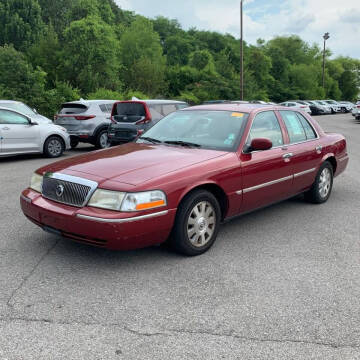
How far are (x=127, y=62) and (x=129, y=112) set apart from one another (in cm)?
3718

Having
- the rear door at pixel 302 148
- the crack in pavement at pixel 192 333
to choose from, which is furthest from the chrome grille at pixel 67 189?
the rear door at pixel 302 148

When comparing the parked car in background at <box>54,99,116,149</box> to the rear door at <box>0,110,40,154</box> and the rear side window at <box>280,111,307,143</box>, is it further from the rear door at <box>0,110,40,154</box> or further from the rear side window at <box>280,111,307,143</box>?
the rear side window at <box>280,111,307,143</box>

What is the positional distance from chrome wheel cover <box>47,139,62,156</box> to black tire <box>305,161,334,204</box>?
25.7 feet

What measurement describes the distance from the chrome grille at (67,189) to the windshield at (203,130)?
1.45 metres

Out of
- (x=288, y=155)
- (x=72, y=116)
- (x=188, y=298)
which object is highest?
(x=72, y=116)

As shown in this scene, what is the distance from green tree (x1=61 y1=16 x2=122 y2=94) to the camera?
3122 cm

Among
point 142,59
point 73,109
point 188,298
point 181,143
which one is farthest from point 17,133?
point 142,59

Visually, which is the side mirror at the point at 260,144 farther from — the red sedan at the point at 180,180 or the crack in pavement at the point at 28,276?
the crack in pavement at the point at 28,276

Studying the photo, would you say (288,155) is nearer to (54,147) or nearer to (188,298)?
(188,298)

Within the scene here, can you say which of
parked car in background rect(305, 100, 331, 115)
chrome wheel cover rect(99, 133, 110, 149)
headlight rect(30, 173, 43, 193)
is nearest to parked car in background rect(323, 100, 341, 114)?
parked car in background rect(305, 100, 331, 115)

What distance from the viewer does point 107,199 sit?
3.79 m

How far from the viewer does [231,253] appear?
4402 mm

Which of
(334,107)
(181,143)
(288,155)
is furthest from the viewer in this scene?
(334,107)

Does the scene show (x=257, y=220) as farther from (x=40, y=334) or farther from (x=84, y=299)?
(x=40, y=334)
